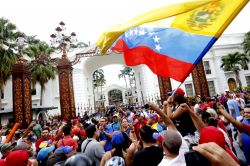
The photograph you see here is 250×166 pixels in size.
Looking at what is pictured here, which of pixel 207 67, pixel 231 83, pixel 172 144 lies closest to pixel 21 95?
pixel 172 144

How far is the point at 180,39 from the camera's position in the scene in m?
3.79

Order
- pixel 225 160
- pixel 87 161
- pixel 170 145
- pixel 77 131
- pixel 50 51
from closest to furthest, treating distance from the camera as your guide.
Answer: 1. pixel 225 160
2. pixel 87 161
3. pixel 170 145
4. pixel 77 131
5. pixel 50 51

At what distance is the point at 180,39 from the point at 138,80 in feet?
73.0

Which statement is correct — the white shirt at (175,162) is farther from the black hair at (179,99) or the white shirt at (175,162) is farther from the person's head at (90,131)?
the person's head at (90,131)

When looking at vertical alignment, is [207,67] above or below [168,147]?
above

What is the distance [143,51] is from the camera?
4.49m

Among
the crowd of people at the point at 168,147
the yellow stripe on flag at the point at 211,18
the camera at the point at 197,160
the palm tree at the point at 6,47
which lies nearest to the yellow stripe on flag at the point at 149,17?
the yellow stripe on flag at the point at 211,18

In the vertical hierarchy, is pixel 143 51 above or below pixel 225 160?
above

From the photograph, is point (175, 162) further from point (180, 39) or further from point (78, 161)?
point (180, 39)

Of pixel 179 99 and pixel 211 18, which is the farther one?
pixel 179 99

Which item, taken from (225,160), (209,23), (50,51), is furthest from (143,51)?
(50,51)

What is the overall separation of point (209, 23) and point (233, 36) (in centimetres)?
3314

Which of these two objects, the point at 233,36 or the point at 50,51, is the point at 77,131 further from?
the point at 233,36

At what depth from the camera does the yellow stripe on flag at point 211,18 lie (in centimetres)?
300
